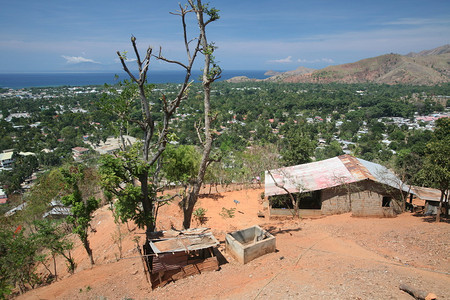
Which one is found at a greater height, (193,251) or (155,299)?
(193,251)

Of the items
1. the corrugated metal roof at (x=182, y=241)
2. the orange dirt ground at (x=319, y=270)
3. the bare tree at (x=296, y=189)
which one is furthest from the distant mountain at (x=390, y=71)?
the corrugated metal roof at (x=182, y=241)

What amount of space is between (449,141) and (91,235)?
Result: 17575 mm

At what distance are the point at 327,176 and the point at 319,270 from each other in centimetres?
769

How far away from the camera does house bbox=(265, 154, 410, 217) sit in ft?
42.3

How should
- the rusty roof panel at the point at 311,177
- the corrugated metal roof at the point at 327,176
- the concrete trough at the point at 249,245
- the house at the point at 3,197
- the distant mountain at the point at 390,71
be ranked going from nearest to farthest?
the concrete trough at the point at 249,245 → the corrugated metal roof at the point at 327,176 → the rusty roof panel at the point at 311,177 → the house at the point at 3,197 → the distant mountain at the point at 390,71

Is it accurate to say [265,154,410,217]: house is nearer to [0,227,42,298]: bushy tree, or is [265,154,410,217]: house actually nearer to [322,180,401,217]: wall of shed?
[322,180,401,217]: wall of shed

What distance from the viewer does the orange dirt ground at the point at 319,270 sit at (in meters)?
6.12

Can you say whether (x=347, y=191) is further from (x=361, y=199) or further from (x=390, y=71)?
(x=390, y=71)

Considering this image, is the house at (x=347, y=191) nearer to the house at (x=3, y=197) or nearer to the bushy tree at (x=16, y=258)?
the bushy tree at (x=16, y=258)

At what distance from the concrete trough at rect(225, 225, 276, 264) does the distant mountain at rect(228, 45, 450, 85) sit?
148243mm

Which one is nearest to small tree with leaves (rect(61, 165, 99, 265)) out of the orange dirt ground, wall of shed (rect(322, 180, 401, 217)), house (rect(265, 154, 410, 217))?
the orange dirt ground

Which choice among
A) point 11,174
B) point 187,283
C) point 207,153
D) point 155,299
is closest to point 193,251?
point 187,283

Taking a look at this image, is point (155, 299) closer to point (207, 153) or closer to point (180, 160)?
point (207, 153)

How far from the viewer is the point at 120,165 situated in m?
7.19
